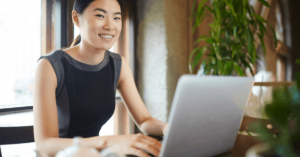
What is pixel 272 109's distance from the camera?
305 mm

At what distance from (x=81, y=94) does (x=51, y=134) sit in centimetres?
28

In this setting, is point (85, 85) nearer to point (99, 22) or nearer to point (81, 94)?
point (81, 94)

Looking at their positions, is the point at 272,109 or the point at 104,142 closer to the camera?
the point at 272,109

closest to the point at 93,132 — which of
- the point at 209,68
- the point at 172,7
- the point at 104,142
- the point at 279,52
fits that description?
the point at 104,142

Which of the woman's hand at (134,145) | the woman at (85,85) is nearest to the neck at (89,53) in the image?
the woman at (85,85)

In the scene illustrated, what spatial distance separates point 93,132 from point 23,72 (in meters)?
0.88

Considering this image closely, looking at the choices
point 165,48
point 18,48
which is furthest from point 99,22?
point 165,48

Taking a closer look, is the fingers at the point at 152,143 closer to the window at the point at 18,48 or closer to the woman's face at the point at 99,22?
the woman's face at the point at 99,22

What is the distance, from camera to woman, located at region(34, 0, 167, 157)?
79 centimetres

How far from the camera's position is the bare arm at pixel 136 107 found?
910 mm

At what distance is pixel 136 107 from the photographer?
109 centimetres

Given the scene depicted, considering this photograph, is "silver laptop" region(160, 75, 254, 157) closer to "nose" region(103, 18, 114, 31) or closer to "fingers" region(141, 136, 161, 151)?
"fingers" region(141, 136, 161, 151)

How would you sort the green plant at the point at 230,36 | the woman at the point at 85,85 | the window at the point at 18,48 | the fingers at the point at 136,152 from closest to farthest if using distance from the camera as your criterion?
the fingers at the point at 136,152 < the woman at the point at 85,85 < the window at the point at 18,48 < the green plant at the point at 230,36

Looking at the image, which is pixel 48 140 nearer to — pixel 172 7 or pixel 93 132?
pixel 93 132
